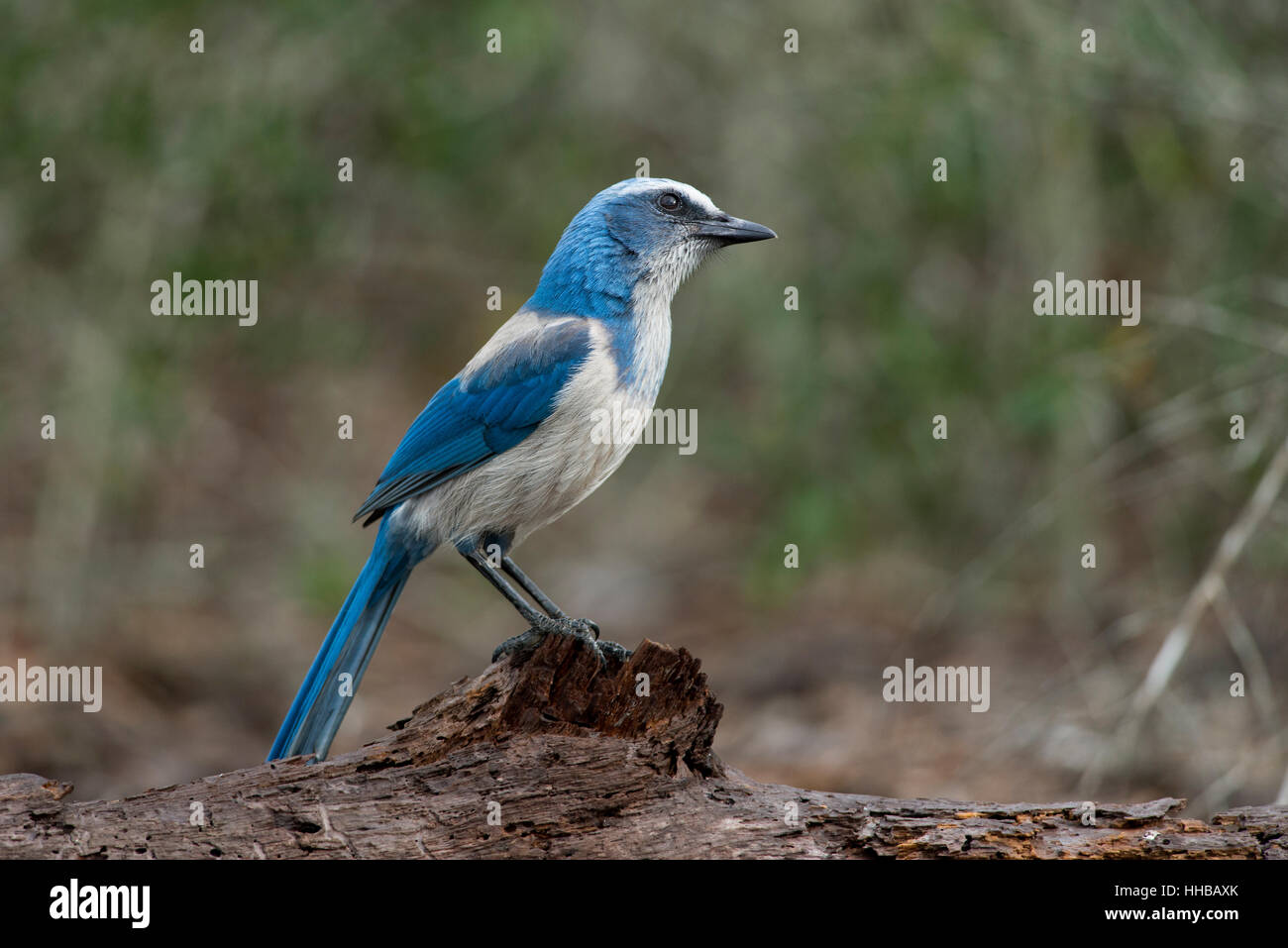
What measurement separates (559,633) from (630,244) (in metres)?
1.56

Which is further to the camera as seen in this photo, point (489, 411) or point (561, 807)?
point (489, 411)

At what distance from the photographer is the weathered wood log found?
13.5ft

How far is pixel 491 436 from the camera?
5172 mm

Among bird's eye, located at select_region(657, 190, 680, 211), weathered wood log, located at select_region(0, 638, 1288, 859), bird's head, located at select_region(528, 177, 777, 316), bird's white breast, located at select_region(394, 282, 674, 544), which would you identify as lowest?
weathered wood log, located at select_region(0, 638, 1288, 859)

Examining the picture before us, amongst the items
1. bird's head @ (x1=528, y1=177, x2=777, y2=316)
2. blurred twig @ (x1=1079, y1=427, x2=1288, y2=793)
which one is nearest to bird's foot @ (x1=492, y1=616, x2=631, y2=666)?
bird's head @ (x1=528, y1=177, x2=777, y2=316)

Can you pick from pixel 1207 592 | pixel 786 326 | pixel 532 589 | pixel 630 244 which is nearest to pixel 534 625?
pixel 532 589

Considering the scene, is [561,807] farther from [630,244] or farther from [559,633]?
[630,244]

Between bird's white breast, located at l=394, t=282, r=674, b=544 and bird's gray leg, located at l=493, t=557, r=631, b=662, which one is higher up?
bird's white breast, located at l=394, t=282, r=674, b=544

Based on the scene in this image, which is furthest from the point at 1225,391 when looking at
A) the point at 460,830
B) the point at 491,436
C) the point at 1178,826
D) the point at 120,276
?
the point at 120,276

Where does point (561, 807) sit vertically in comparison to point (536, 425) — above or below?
below

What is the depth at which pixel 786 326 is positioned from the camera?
9.04m

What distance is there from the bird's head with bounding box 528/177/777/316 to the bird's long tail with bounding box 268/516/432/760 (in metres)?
1.11

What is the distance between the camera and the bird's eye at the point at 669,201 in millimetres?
5465

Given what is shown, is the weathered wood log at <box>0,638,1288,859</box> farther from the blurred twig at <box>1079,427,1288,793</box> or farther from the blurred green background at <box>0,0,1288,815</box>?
the blurred green background at <box>0,0,1288,815</box>
